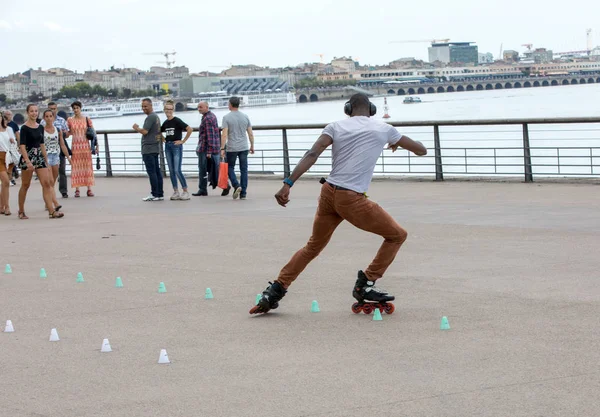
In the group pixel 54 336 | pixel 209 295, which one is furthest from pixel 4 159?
pixel 54 336

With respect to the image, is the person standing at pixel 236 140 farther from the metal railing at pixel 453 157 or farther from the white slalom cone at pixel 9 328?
the white slalom cone at pixel 9 328

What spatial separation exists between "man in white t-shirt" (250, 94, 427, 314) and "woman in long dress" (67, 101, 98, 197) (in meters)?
11.1

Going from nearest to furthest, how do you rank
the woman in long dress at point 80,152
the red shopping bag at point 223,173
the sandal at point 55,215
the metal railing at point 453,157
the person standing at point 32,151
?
the person standing at point 32,151 → the sandal at point 55,215 → the red shopping bag at point 223,173 → the metal railing at point 453,157 → the woman in long dress at point 80,152

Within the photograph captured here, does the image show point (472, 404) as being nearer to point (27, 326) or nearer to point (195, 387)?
point (195, 387)

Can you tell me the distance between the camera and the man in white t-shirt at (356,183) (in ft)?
22.6


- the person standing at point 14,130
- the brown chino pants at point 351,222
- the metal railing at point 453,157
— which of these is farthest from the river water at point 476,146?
the brown chino pants at point 351,222

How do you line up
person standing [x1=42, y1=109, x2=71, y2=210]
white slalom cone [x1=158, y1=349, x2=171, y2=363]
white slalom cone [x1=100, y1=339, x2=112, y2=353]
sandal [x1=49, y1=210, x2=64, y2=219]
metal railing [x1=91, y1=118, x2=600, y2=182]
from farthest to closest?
metal railing [x1=91, y1=118, x2=600, y2=182] < person standing [x1=42, y1=109, x2=71, y2=210] < sandal [x1=49, y1=210, x2=64, y2=219] < white slalom cone [x1=100, y1=339, x2=112, y2=353] < white slalom cone [x1=158, y1=349, x2=171, y2=363]

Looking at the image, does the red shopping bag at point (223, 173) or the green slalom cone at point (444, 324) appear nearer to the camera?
the green slalom cone at point (444, 324)

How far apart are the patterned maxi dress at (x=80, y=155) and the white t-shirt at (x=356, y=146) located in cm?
1129

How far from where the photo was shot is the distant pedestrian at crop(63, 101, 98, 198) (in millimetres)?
17469

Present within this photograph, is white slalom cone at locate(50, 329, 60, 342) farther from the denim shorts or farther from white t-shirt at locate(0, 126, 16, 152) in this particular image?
the denim shorts

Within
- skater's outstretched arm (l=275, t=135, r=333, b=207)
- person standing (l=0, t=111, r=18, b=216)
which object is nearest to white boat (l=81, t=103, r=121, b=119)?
person standing (l=0, t=111, r=18, b=216)

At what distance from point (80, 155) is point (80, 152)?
3.3 inches

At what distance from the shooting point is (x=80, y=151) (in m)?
17.7
